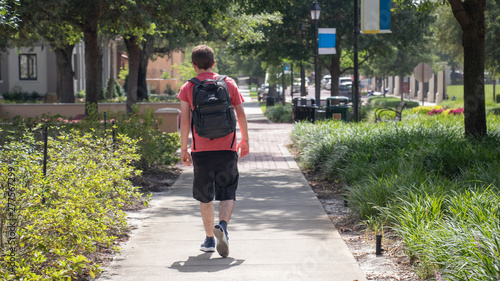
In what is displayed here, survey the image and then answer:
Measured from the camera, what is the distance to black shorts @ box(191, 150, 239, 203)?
589 cm

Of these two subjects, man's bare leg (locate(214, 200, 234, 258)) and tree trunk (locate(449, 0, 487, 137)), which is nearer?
man's bare leg (locate(214, 200, 234, 258))

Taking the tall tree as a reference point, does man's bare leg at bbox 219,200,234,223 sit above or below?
below

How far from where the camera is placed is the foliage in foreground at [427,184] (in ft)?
15.4

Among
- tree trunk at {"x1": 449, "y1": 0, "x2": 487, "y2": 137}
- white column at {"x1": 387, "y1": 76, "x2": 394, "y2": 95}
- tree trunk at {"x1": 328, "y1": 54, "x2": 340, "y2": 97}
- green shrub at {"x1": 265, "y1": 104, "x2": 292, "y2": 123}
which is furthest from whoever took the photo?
white column at {"x1": 387, "y1": 76, "x2": 394, "y2": 95}

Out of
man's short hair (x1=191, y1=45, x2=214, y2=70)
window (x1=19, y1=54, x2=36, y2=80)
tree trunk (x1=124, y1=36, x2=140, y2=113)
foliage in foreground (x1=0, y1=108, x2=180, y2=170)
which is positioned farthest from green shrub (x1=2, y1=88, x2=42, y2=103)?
man's short hair (x1=191, y1=45, x2=214, y2=70)

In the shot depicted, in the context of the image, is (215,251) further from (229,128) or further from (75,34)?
(75,34)

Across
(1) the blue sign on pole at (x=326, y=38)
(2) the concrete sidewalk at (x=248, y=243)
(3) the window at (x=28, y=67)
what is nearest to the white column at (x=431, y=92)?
(3) the window at (x=28, y=67)

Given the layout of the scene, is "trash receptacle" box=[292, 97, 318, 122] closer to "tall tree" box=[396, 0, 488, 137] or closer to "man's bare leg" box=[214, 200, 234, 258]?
"tall tree" box=[396, 0, 488, 137]

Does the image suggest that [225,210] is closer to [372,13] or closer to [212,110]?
[212,110]

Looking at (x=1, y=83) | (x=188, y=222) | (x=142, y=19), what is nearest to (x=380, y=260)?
(x=188, y=222)

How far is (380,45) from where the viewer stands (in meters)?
30.0

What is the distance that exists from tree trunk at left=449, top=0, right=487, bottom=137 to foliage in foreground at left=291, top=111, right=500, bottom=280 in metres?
0.47

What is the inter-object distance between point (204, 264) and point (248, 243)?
2.80 feet

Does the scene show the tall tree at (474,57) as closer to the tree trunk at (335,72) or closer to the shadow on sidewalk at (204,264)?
the shadow on sidewalk at (204,264)
